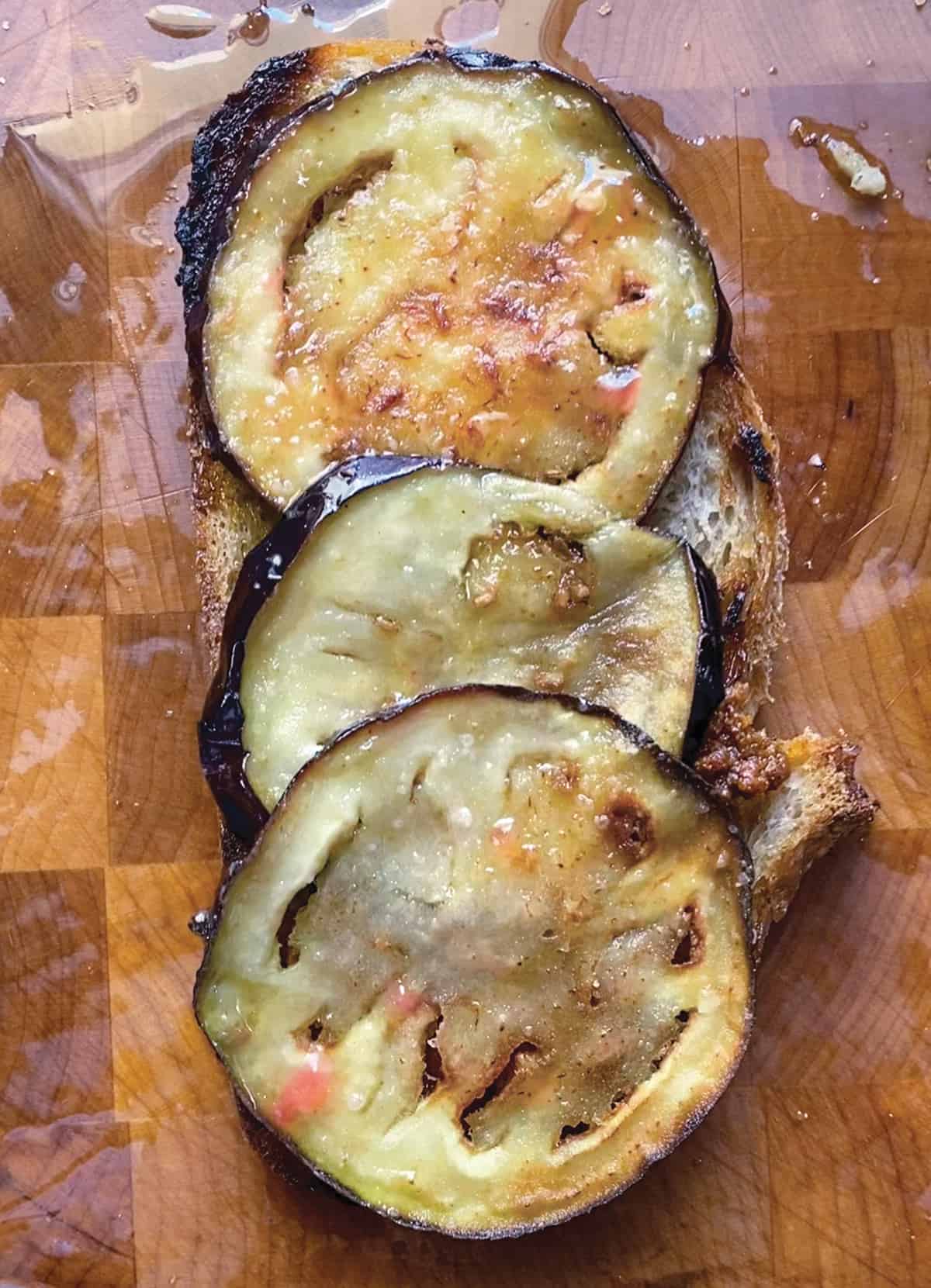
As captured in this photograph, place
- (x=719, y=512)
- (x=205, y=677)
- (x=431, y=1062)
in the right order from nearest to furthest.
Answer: (x=431, y=1062) → (x=719, y=512) → (x=205, y=677)

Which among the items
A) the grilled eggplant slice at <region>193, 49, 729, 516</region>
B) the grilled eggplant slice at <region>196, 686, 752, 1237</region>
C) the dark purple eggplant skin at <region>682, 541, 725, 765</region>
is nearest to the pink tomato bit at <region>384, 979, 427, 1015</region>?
the grilled eggplant slice at <region>196, 686, 752, 1237</region>

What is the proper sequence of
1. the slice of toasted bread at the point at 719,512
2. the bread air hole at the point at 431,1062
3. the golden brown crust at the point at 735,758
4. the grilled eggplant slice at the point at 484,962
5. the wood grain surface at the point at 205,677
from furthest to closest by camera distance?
the wood grain surface at the point at 205,677 → the slice of toasted bread at the point at 719,512 → the golden brown crust at the point at 735,758 → the bread air hole at the point at 431,1062 → the grilled eggplant slice at the point at 484,962

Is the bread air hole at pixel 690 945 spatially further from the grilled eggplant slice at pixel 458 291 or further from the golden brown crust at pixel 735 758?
the grilled eggplant slice at pixel 458 291

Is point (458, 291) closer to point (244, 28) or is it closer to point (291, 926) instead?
point (244, 28)

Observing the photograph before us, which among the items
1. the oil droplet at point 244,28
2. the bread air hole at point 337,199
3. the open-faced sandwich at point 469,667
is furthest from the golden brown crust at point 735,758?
the oil droplet at point 244,28

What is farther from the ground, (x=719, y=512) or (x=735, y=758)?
(x=719, y=512)

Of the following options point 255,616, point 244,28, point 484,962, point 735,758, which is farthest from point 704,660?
point 244,28

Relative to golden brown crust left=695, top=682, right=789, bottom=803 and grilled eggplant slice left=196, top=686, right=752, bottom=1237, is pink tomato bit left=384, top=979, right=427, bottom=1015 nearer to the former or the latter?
grilled eggplant slice left=196, top=686, right=752, bottom=1237
